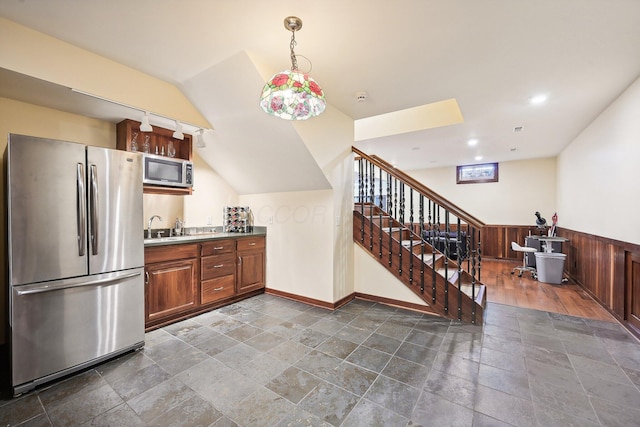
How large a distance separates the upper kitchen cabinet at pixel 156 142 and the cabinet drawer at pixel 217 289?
3.99 feet

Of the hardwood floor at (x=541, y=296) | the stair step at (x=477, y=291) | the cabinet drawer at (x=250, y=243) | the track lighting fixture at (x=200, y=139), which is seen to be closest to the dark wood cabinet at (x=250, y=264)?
the cabinet drawer at (x=250, y=243)

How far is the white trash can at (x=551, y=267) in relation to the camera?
449 centimetres

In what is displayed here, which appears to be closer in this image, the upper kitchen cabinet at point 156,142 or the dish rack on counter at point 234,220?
the upper kitchen cabinet at point 156,142

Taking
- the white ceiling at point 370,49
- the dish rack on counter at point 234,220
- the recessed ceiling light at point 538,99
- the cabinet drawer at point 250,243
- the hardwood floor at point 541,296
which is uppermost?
the white ceiling at point 370,49

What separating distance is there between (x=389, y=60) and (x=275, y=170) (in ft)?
6.11

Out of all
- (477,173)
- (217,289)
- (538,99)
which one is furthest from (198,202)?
(477,173)

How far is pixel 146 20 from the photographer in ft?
6.11

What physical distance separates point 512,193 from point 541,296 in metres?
3.67

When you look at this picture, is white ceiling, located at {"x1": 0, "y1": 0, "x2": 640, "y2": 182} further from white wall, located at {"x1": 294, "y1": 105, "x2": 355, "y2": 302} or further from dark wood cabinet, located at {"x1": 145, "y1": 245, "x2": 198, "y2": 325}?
dark wood cabinet, located at {"x1": 145, "y1": 245, "x2": 198, "y2": 325}

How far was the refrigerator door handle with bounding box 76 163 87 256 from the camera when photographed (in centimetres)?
206

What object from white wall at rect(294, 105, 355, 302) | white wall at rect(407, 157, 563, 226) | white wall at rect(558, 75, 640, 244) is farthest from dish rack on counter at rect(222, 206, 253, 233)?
white wall at rect(407, 157, 563, 226)

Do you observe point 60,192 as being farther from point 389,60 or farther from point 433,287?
point 433,287

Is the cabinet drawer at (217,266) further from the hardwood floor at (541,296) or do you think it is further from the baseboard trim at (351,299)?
the hardwood floor at (541,296)

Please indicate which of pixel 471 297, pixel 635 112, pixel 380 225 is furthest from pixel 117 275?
pixel 635 112
